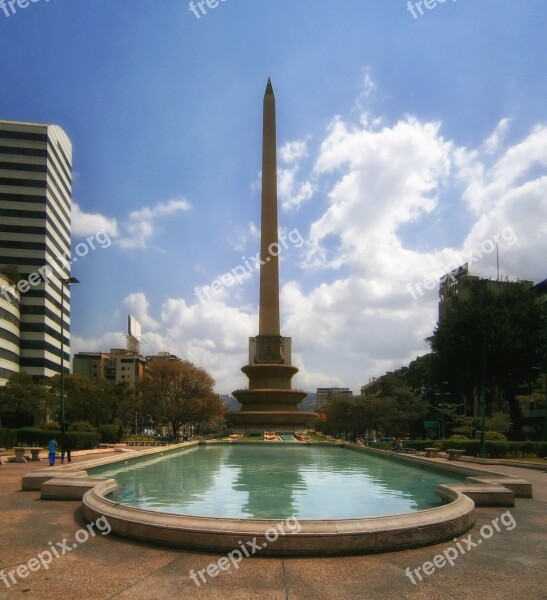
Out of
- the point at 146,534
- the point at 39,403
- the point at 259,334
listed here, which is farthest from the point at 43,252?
the point at 146,534

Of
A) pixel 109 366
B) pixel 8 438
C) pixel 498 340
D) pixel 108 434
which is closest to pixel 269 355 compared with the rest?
pixel 108 434

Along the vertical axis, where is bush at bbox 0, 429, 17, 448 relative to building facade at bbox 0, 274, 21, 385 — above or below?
below

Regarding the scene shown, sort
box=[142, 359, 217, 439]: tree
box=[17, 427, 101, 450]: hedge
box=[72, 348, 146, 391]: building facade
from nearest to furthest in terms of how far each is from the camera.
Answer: box=[17, 427, 101, 450]: hedge, box=[142, 359, 217, 439]: tree, box=[72, 348, 146, 391]: building facade

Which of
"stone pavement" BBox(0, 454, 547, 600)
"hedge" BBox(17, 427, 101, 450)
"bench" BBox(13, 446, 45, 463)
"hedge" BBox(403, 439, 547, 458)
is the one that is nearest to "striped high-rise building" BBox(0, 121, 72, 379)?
"hedge" BBox(17, 427, 101, 450)

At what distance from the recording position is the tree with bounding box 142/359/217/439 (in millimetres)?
56812

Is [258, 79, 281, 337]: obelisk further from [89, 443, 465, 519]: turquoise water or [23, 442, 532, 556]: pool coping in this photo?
[23, 442, 532, 556]: pool coping

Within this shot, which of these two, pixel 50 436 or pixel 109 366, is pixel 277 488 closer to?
pixel 50 436

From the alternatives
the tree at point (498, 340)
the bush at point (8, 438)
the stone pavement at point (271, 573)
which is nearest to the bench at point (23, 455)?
the bush at point (8, 438)

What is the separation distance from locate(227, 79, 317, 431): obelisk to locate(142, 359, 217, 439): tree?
3661mm

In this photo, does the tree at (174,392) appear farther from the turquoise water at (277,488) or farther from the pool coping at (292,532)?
the pool coping at (292,532)

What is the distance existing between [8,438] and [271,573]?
1319 inches

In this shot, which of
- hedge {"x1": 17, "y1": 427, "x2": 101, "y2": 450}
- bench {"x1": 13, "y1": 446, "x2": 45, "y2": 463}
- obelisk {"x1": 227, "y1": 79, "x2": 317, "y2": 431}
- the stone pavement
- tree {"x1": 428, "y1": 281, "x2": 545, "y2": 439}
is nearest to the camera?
the stone pavement

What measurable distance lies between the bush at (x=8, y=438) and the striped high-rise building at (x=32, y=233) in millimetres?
43627

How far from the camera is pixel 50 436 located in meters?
35.6
